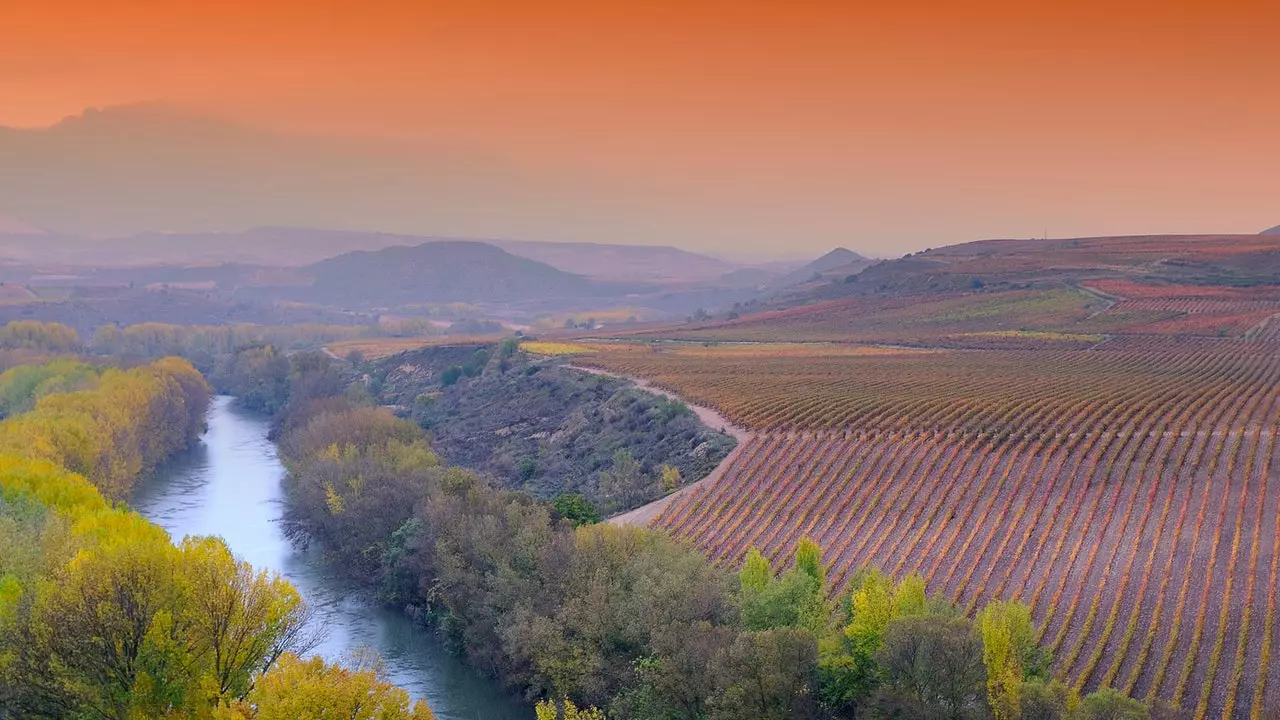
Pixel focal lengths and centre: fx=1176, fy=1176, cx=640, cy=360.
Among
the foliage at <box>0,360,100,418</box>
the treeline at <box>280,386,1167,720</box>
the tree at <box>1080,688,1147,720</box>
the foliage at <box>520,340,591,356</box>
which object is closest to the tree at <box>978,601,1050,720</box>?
the treeline at <box>280,386,1167,720</box>

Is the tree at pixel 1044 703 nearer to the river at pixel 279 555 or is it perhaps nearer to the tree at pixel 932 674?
the tree at pixel 932 674

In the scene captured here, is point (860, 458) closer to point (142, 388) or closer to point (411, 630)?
point (411, 630)

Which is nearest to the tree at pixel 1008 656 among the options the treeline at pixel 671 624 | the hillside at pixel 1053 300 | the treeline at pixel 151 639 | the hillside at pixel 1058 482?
the treeline at pixel 671 624

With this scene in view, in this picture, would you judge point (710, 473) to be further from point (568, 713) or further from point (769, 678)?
point (568, 713)

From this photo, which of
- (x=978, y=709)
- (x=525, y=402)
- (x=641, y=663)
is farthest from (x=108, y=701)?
(x=525, y=402)

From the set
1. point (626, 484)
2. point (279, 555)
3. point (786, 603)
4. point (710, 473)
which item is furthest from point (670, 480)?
point (786, 603)

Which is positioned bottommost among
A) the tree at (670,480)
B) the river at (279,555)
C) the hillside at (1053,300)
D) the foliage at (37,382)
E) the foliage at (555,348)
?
the river at (279,555)

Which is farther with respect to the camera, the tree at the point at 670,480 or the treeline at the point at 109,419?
the treeline at the point at 109,419
